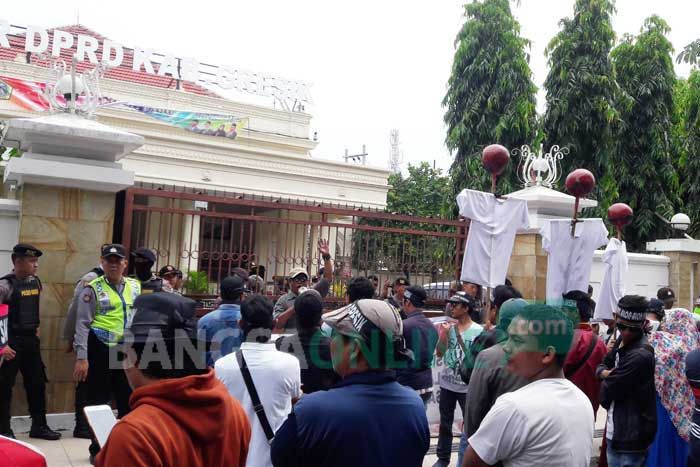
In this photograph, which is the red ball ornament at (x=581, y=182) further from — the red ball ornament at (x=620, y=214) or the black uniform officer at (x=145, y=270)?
the black uniform officer at (x=145, y=270)

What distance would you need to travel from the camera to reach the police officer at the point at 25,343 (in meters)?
5.56

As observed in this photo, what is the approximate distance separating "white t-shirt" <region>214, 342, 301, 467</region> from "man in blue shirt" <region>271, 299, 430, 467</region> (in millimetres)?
1285

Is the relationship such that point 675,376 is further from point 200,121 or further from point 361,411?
point 200,121

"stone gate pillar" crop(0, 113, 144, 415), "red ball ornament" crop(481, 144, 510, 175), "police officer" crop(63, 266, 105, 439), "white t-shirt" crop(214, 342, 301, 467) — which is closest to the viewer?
"white t-shirt" crop(214, 342, 301, 467)

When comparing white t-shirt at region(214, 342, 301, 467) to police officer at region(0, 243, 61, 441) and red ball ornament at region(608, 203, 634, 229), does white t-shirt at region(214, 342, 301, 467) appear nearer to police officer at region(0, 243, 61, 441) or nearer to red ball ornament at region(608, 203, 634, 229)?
police officer at region(0, 243, 61, 441)

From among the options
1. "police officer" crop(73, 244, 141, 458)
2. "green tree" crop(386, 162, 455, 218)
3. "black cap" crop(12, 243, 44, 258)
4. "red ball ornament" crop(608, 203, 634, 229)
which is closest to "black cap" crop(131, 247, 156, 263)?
"police officer" crop(73, 244, 141, 458)

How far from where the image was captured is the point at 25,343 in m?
5.71

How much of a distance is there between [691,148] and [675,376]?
14704 mm

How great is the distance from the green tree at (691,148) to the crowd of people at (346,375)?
12.7 m

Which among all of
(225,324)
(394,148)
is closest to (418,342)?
(225,324)

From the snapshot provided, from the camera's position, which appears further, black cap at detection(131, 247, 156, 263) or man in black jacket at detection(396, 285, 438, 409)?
black cap at detection(131, 247, 156, 263)

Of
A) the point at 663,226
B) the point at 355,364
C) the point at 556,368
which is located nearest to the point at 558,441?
the point at 556,368

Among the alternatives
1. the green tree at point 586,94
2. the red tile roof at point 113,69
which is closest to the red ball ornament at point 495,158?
the green tree at point 586,94

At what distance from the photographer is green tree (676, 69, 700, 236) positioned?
17.4 meters
